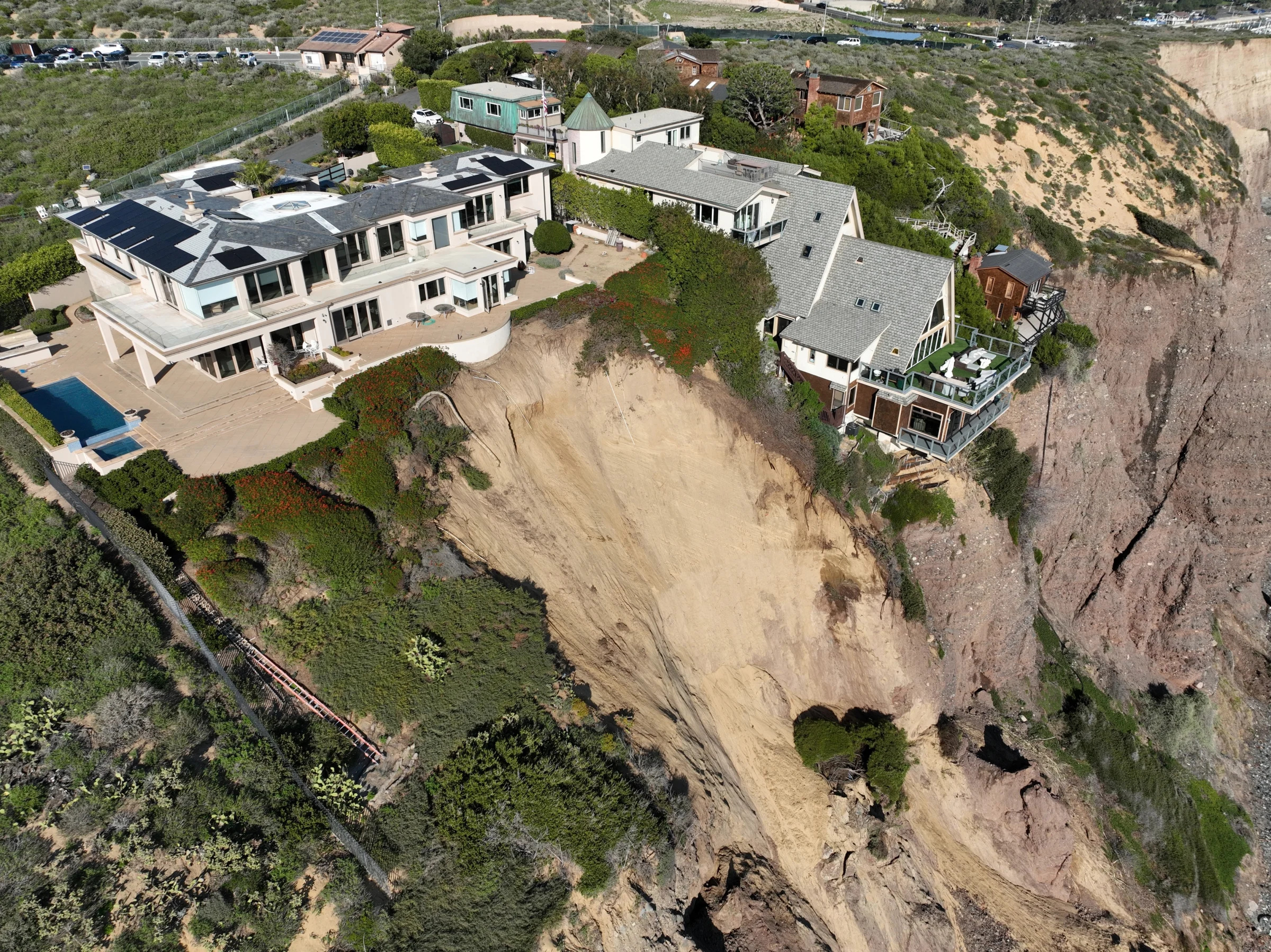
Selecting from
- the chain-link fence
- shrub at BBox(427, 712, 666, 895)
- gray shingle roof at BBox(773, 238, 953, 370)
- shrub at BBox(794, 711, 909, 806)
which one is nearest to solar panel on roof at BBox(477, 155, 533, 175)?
gray shingle roof at BBox(773, 238, 953, 370)

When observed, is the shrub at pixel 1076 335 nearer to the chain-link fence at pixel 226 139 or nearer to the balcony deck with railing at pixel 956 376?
the balcony deck with railing at pixel 956 376

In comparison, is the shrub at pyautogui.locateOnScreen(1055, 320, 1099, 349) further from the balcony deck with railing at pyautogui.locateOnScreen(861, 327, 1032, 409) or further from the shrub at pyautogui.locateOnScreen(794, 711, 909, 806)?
the shrub at pyautogui.locateOnScreen(794, 711, 909, 806)

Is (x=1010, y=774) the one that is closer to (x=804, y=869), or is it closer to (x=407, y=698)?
(x=804, y=869)

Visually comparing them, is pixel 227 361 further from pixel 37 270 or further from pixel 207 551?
pixel 37 270

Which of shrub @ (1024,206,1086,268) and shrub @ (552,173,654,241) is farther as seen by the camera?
shrub @ (1024,206,1086,268)

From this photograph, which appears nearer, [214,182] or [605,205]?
[214,182]

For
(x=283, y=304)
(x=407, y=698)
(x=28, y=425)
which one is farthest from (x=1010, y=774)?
(x=28, y=425)

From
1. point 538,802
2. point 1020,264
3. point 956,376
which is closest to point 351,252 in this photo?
point 538,802
